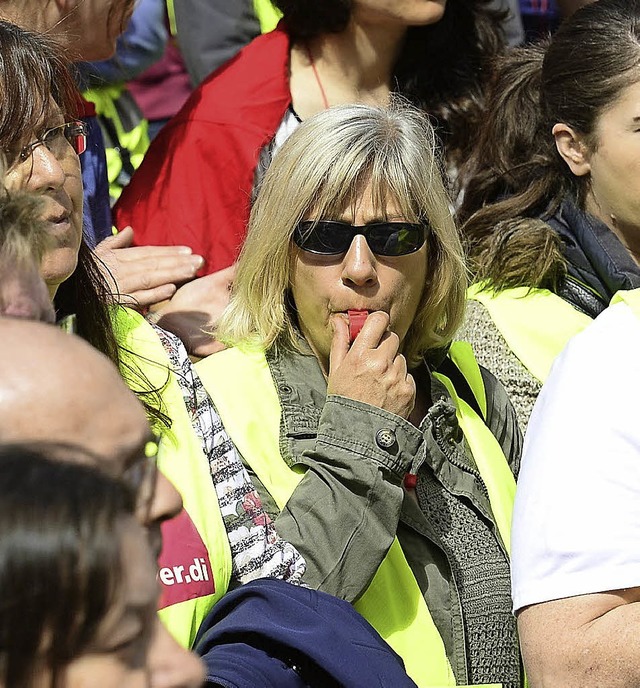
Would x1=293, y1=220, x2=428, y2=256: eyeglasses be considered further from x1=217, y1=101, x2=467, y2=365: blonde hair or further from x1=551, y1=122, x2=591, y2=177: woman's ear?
x1=551, y1=122, x2=591, y2=177: woman's ear

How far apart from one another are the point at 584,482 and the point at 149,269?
139cm

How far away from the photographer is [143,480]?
1.04 metres

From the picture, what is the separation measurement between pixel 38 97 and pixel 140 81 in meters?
2.36

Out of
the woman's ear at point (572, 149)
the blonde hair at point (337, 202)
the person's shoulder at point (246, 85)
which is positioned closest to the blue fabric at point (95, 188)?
the person's shoulder at point (246, 85)

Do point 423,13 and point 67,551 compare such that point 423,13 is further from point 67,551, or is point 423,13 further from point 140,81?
point 67,551

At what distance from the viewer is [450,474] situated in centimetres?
269

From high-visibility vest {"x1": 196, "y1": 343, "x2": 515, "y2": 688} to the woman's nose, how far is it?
27cm

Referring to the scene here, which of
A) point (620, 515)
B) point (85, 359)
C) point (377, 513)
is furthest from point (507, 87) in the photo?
point (85, 359)

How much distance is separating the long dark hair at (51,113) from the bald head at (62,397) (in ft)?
3.38

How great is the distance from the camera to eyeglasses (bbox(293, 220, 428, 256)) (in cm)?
275

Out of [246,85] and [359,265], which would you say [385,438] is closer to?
[359,265]

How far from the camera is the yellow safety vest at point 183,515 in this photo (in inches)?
75.5

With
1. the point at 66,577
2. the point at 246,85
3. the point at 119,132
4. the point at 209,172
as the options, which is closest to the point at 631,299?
the point at 66,577

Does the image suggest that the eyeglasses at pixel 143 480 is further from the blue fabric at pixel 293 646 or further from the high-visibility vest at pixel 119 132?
the high-visibility vest at pixel 119 132
